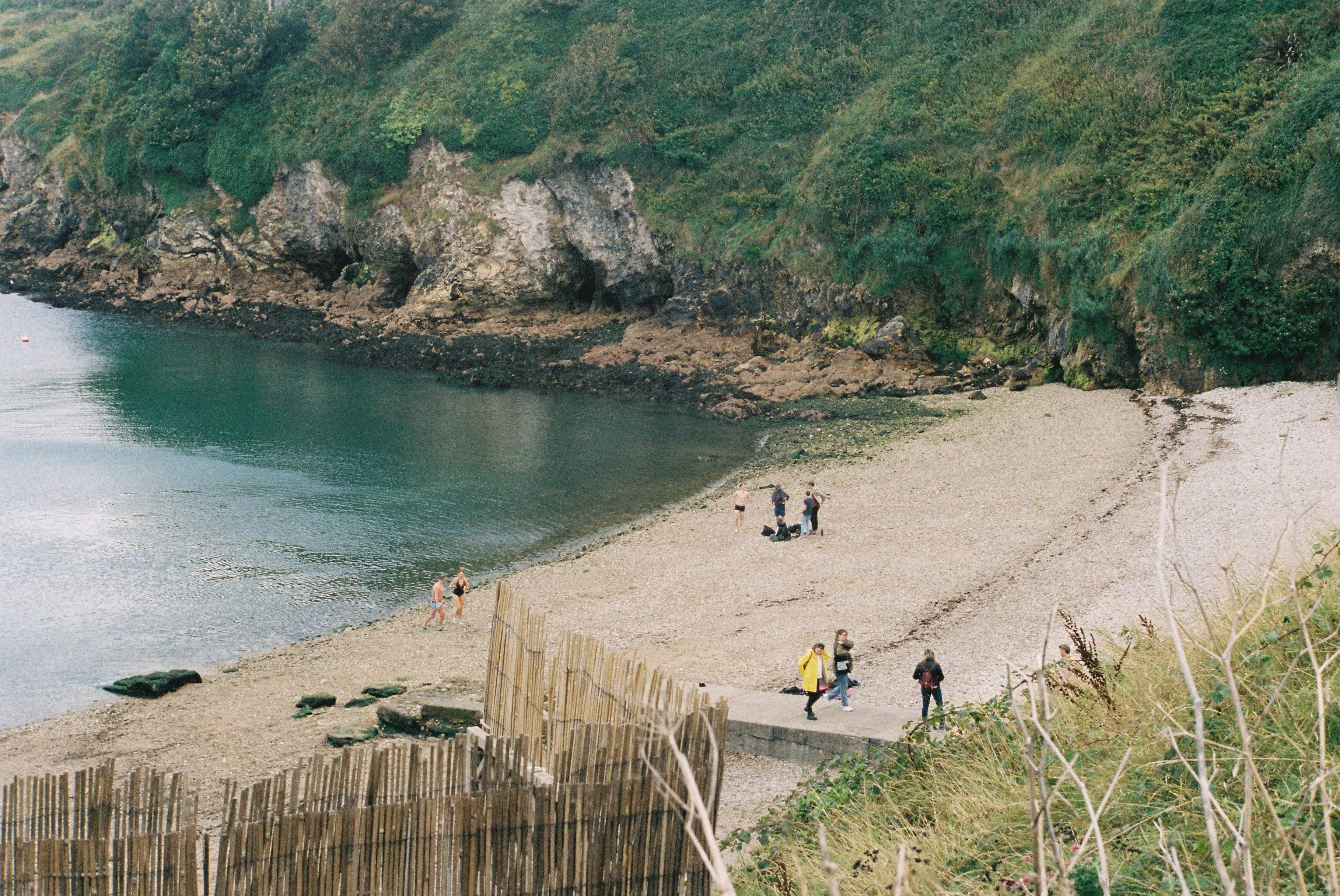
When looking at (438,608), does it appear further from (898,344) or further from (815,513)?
(898,344)

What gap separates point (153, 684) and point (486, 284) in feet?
122

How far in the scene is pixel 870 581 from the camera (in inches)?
824

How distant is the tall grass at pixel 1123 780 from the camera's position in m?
5.55

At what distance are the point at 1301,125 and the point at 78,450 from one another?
38.5m

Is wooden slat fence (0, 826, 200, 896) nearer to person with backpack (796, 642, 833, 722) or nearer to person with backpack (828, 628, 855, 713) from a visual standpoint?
person with backpack (796, 642, 833, 722)

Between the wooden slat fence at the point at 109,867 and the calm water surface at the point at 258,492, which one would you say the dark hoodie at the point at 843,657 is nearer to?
the wooden slat fence at the point at 109,867

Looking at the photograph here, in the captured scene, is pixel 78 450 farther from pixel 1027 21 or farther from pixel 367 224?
pixel 1027 21

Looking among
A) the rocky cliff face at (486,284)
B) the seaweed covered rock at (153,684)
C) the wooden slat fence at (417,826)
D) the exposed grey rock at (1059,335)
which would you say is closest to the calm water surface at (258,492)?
the seaweed covered rock at (153,684)

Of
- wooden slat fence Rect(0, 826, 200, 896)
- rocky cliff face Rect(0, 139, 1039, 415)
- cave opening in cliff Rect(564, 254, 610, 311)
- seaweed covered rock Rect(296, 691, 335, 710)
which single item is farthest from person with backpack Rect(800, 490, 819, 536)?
cave opening in cliff Rect(564, 254, 610, 311)

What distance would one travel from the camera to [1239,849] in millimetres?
3404

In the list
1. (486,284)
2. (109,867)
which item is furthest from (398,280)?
(109,867)

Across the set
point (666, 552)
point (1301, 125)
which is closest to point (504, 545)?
point (666, 552)

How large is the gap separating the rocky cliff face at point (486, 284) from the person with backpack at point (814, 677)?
25.5 meters

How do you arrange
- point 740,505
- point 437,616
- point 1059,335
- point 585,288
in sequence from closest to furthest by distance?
point 437,616
point 740,505
point 1059,335
point 585,288
